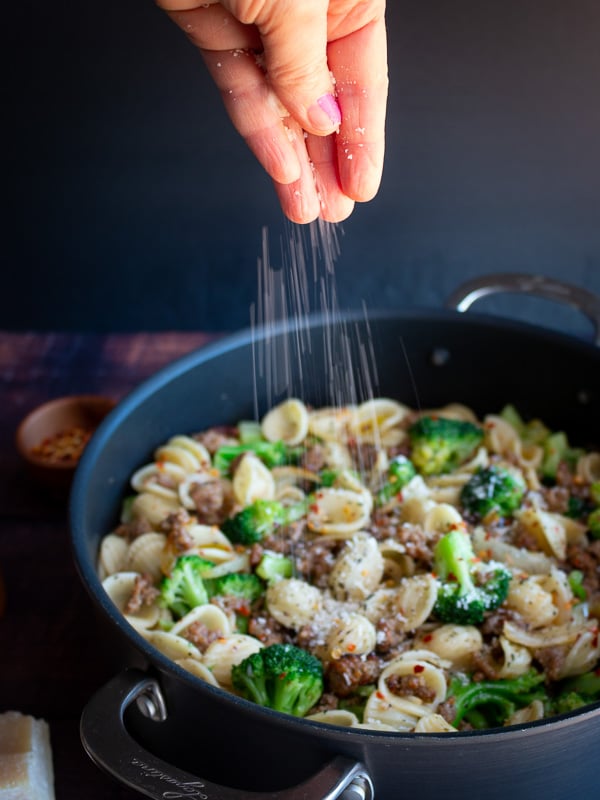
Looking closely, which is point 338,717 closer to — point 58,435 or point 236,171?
point 58,435

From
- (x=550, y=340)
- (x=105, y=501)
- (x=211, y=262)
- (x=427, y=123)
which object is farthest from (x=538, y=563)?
(x=211, y=262)

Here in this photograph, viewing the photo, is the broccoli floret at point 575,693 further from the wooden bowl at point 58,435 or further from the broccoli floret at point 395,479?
the wooden bowl at point 58,435

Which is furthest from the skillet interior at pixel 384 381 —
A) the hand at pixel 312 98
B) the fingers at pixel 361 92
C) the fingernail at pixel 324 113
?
the fingernail at pixel 324 113

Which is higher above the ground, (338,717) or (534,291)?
(534,291)

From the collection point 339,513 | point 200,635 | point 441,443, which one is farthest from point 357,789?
point 441,443

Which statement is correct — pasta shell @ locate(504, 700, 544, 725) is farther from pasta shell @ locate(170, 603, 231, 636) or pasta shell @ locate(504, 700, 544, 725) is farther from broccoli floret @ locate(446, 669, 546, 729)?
pasta shell @ locate(170, 603, 231, 636)

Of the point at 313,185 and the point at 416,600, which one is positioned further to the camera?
the point at 416,600
